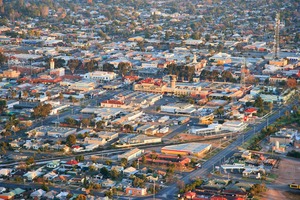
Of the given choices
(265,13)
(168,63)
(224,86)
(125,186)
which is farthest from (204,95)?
(265,13)

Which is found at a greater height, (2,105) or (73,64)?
(73,64)

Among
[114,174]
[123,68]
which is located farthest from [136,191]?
[123,68]

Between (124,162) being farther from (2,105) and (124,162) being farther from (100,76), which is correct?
(100,76)

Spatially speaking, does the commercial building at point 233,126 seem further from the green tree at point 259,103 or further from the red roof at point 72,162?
the red roof at point 72,162

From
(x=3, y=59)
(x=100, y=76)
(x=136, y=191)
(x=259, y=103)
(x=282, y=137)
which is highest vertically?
(x=3, y=59)

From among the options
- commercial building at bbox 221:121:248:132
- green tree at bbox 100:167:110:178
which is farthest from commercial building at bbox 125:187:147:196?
commercial building at bbox 221:121:248:132
